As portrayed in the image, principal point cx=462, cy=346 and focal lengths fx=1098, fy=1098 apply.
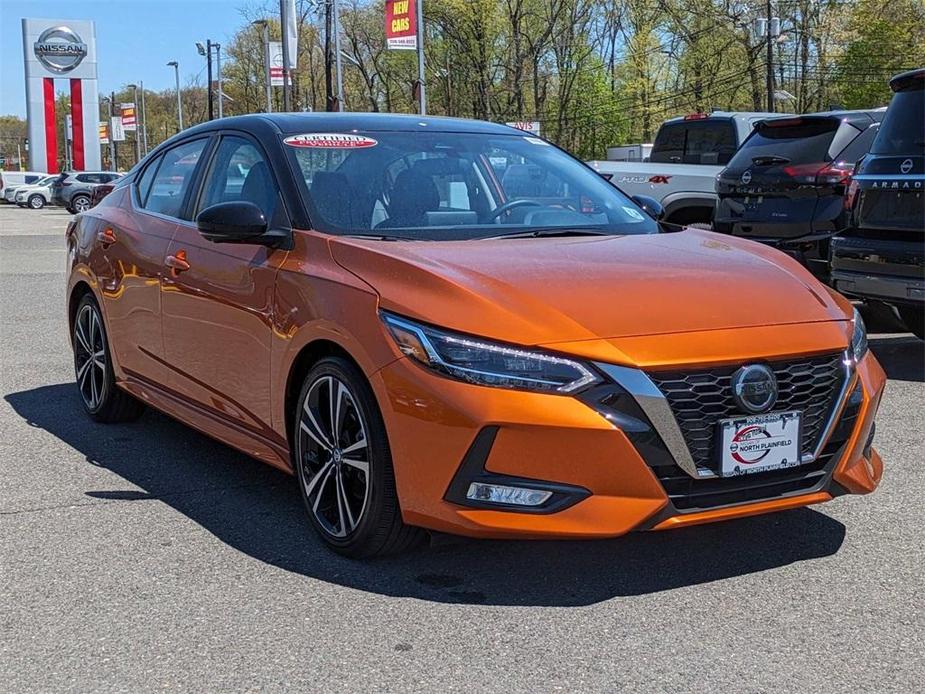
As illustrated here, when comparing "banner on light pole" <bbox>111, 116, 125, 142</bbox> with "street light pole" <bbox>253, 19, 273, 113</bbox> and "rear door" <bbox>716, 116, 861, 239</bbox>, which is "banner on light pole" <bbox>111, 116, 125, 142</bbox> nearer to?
"street light pole" <bbox>253, 19, 273, 113</bbox>

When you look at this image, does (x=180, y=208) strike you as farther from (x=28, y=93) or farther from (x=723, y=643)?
(x=28, y=93)

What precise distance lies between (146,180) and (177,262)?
3.78ft

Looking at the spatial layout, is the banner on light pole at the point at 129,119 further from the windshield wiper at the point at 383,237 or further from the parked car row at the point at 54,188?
the windshield wiper at the point at 383,237

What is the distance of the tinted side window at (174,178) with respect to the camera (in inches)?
208

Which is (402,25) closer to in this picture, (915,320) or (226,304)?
(915,320)

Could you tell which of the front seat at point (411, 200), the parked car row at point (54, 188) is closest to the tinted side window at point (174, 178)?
the front seat at point (411, 200)

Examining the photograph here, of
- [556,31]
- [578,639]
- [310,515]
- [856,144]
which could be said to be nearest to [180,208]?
[310,515]

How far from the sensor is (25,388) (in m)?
7.23

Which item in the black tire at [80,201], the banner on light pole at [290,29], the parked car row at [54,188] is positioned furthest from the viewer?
the parked car row at [54,188]

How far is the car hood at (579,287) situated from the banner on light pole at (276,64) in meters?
43.9

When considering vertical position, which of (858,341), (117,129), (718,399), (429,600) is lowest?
(429,600)

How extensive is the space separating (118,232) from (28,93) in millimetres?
66414

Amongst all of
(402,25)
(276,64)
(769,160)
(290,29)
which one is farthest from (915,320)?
(276,64)

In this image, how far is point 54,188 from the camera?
44844 mm
